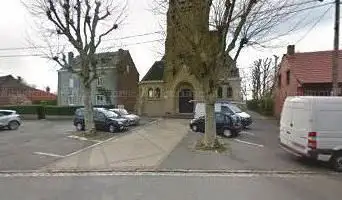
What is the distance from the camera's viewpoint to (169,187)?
9.85 meters

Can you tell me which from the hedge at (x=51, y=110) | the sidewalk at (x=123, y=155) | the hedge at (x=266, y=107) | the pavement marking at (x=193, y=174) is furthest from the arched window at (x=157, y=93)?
the pavement marking at (x=193, y=174)

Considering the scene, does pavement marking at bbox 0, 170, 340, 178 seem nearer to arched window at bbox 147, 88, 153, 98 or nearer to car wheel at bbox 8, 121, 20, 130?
car wheel at bbox 8, 121, 20, 130

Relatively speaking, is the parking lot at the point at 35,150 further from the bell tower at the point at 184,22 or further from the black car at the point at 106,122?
the bell tower at the point at 184,22

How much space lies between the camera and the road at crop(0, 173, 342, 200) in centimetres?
884

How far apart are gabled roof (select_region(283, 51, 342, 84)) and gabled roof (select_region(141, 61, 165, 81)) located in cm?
1843

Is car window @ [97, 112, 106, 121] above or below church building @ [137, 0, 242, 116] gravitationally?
below

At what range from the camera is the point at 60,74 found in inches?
2393

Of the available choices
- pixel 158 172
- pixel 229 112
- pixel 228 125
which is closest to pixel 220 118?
pixel 228 125

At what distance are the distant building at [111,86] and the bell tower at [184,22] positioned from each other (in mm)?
34546

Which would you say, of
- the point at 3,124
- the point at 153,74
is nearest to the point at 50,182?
the point at 3,124

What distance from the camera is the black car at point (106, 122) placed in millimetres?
26578

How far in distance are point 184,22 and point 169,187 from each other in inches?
374

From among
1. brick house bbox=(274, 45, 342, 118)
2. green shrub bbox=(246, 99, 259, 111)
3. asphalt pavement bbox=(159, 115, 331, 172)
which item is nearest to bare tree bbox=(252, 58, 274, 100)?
green shrub bbox=(246, 99, 259, 111)

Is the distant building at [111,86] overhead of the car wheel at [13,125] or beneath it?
overhead
